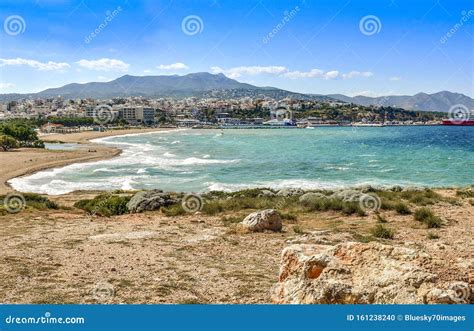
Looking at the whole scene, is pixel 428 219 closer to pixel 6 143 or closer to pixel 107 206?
pixel 107 206

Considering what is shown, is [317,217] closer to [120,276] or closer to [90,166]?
[120,276]

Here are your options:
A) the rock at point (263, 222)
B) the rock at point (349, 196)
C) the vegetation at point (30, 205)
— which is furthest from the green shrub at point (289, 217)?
the vegetation at point (30, 205)

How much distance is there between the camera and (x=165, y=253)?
11.2 metres

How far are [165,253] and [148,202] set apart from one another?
366 inches

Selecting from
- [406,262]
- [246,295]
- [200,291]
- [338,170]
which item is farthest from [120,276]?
[338,170]

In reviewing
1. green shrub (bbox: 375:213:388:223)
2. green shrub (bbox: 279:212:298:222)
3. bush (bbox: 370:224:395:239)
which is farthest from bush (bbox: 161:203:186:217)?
bush (bbox: 370:224:395:239)

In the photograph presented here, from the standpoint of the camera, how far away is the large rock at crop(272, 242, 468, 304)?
200 inches

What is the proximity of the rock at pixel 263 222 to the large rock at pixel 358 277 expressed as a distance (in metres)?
7.81

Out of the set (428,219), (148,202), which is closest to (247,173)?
(148,202)

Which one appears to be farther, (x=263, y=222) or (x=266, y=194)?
(x=266, y=194)

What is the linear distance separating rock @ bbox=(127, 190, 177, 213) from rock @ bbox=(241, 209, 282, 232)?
6.98m

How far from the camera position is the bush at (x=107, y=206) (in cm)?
1943

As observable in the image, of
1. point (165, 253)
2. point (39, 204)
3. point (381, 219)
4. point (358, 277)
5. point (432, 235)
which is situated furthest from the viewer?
point (39, 204)

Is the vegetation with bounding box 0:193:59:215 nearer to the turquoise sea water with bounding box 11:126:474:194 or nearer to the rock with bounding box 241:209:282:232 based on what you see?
the turquoise sea water with bounding box 11:126:474:194
